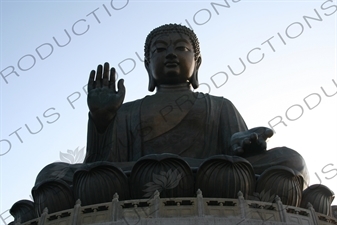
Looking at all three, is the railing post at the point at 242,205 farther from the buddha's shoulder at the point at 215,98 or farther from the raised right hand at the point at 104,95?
the buddha's shoulder at the point at 215,98

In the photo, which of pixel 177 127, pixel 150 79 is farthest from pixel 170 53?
pixel 177 127

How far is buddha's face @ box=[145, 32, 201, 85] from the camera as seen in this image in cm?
997

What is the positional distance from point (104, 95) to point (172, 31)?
2.97m

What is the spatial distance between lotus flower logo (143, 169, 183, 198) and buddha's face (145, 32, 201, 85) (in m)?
3.40

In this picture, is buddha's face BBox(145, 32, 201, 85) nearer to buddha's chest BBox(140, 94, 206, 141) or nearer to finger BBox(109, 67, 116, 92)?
buddha's chest BBox(140, 94, 206, 141)

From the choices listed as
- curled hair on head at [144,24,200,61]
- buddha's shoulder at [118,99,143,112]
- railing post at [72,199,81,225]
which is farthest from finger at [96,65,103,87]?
curled hair on head at [144,24,200,61]

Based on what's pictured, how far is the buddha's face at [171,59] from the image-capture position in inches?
392

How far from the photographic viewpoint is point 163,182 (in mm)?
6785

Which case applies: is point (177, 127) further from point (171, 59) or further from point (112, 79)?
point (112, 79)

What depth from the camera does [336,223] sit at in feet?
22.3

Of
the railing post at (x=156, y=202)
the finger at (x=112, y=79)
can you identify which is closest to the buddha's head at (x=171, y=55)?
the finger at (x=112, y=79)

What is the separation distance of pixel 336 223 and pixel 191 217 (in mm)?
1802

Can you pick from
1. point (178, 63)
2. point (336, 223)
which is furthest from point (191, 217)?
point (178, 63)

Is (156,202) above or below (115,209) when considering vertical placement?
below
